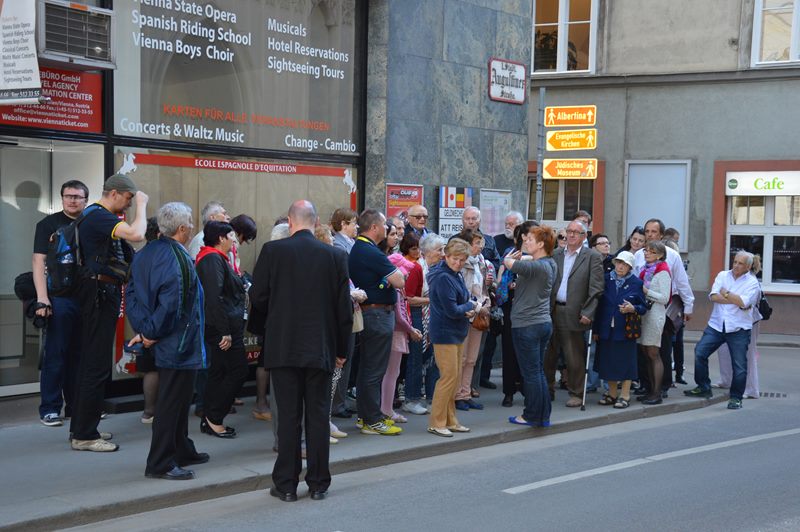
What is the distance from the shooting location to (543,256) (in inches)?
352

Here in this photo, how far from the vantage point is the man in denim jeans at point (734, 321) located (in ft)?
35.9

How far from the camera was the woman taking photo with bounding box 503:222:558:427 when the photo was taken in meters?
8.83

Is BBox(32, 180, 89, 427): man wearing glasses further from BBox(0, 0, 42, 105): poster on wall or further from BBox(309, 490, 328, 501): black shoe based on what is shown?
BBox(309, 490, 328, 501): black shoe

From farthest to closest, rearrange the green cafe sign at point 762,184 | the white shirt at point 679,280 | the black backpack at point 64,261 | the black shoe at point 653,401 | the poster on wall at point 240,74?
1. the green cafe sign at point 762,184
2. the white shirt at point 679,280
3. the black shoe at point 653,401
4. the poster on wall at point 240,74
5. the black backpack at point 64,261

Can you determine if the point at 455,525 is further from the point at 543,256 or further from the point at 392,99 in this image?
the point at 392,99

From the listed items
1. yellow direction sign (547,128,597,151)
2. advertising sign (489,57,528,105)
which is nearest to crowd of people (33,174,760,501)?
yellow direction sign (547,128,597,151)

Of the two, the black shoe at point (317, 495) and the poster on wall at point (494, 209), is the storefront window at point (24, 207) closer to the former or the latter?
the black shoe at point (317, 495)

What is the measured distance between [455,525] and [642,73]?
17.0 meters

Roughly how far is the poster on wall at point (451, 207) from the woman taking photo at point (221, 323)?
4.21 metres

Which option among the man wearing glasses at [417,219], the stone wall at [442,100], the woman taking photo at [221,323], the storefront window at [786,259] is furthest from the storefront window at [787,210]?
the woman taking photo at [221,323]

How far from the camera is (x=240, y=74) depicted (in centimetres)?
1010

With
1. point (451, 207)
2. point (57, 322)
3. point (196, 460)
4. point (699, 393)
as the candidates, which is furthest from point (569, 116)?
point (196, 460)

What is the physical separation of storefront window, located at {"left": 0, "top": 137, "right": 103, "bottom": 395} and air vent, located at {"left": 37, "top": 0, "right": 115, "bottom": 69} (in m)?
0.93

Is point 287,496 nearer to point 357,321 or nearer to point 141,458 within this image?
point 141,458
